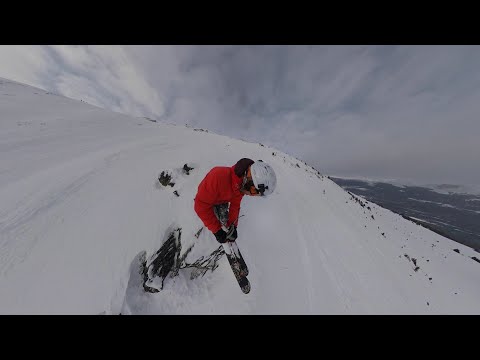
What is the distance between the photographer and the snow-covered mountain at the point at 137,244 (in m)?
3.86

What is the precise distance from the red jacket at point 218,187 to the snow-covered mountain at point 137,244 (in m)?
1.54

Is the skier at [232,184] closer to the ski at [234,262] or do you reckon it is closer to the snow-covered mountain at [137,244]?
the ski at [234,262]

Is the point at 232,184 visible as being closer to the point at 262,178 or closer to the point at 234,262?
the point at 262,178

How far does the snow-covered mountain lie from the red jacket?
60.8 inches

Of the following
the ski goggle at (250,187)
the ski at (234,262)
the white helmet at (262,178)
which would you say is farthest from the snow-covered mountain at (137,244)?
the white helmet at (262,178)

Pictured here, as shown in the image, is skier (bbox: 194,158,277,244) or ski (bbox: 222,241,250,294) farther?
ski (bbox: 222,241,250,294)

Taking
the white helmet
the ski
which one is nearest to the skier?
the white helmet

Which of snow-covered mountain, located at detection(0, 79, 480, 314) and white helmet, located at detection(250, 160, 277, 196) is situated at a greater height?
white helmet, located at detection(250, 160, 277, 196)

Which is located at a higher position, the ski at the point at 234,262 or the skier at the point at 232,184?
the skier at the point at 232,184

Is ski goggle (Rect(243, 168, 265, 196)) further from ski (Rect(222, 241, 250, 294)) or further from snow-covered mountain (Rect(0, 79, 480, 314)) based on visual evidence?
snow-covered mountain (Rect(0, 79, 480, 314))

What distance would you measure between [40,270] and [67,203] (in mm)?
1786

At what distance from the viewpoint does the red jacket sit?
4324mm
